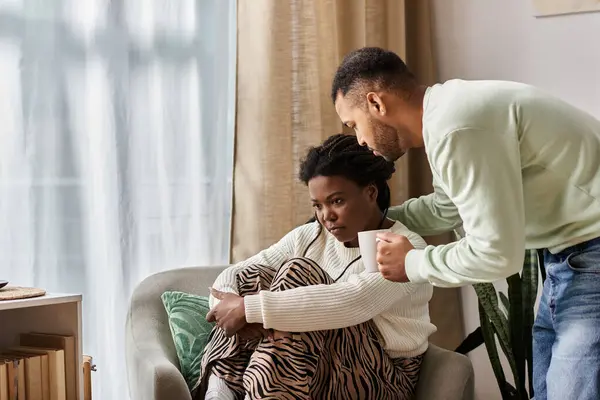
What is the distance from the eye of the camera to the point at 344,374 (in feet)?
6.27

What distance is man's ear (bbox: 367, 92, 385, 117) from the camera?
1634 mm

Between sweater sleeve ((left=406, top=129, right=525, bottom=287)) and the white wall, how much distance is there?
1.40 meters

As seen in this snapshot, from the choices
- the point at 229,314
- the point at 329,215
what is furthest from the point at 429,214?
the point at 229,314

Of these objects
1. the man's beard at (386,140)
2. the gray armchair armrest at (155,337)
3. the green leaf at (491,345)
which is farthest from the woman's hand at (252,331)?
the green leaf at (491,345)

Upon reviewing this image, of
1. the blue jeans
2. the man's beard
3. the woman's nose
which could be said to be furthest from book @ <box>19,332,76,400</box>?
the blue jeans

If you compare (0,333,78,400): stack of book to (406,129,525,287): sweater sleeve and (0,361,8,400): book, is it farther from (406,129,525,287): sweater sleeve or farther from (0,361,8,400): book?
(406,129,525,287): sweater sleeve

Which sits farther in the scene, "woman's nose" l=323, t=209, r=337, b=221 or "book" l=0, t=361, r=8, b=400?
"woman's nose" l=323, t=209, r=337, b=221

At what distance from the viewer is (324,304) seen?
76.0 inches

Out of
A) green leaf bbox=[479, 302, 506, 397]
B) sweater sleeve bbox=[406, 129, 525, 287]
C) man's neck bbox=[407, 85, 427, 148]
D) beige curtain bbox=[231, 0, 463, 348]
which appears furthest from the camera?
beige curtain bbox=[231, 0, 463, 348]

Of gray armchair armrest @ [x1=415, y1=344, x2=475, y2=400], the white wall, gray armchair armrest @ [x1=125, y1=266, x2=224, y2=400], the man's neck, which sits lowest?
gray armchair armrest @ [x1=415, y1=344, x2=475, y2=400]

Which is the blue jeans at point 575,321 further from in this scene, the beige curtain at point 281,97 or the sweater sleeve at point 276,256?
the beige curtain at point 281,97

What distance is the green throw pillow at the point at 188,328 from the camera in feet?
6.89

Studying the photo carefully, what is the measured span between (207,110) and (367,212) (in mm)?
786

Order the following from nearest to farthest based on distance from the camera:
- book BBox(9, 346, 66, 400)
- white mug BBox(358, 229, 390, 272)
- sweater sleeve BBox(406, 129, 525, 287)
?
sweater sleeve BBox(406, 129, 525, 287), white mug BBox(358, 229, 390, 272), book BBox(9, 346, 66, 400)
